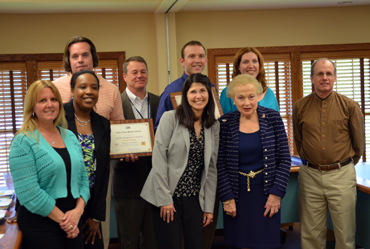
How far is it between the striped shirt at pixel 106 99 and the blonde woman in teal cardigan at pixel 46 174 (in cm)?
60

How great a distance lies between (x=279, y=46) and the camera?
6.09 metres

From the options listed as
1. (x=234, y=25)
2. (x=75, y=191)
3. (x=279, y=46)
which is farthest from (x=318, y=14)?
(x=75, y=191)

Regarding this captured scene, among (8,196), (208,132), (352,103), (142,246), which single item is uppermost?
(352,103)

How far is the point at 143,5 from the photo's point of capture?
17.2 feet

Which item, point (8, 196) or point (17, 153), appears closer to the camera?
point (17, 153)

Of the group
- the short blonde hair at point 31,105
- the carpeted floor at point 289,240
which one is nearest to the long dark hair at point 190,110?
the short blonde hair at point 31,105

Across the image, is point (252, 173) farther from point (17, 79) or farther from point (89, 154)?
point (17, 79)

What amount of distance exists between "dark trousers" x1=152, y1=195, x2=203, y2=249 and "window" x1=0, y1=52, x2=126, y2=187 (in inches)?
147

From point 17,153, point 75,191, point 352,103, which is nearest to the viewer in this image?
point 17,153

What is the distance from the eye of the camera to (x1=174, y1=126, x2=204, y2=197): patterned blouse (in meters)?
2.31

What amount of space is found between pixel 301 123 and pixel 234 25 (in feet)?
11.4

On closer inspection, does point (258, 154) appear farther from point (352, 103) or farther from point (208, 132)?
point (352, 103)

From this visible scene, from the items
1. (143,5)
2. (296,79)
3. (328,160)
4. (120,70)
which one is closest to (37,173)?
(328,160)

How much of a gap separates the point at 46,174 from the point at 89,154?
1.32 feet
